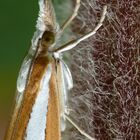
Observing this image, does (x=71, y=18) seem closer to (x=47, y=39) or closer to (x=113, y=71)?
(x=47, y=39)

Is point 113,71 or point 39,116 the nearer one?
point 113,71

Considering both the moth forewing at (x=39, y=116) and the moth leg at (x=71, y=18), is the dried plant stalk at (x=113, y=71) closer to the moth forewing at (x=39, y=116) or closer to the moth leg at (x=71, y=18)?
the moth leg at (x=71, y=18)

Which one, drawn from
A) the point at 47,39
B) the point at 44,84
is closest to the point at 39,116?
the point at 44,84

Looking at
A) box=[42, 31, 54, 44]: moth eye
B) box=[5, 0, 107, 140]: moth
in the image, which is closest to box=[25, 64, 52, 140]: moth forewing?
box=[5, 0, 107, 140]: moth

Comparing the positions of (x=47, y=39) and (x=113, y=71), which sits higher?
(x=47, y=39)

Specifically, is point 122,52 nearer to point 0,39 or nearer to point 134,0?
point 134,0

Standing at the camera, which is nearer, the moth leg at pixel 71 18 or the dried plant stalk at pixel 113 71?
the dried plant stalk at pixel 113 71

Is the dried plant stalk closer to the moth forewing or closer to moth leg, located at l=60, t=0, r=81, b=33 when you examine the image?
moth leg, located at l=60, t=0, r=81, b=33

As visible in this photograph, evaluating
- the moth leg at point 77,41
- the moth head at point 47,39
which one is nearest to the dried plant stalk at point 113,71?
the moth leg at point 77,41

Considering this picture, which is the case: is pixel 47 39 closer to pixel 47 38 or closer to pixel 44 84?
pixel 47 38

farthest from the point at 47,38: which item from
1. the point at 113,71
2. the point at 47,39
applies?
the point at 113,71
